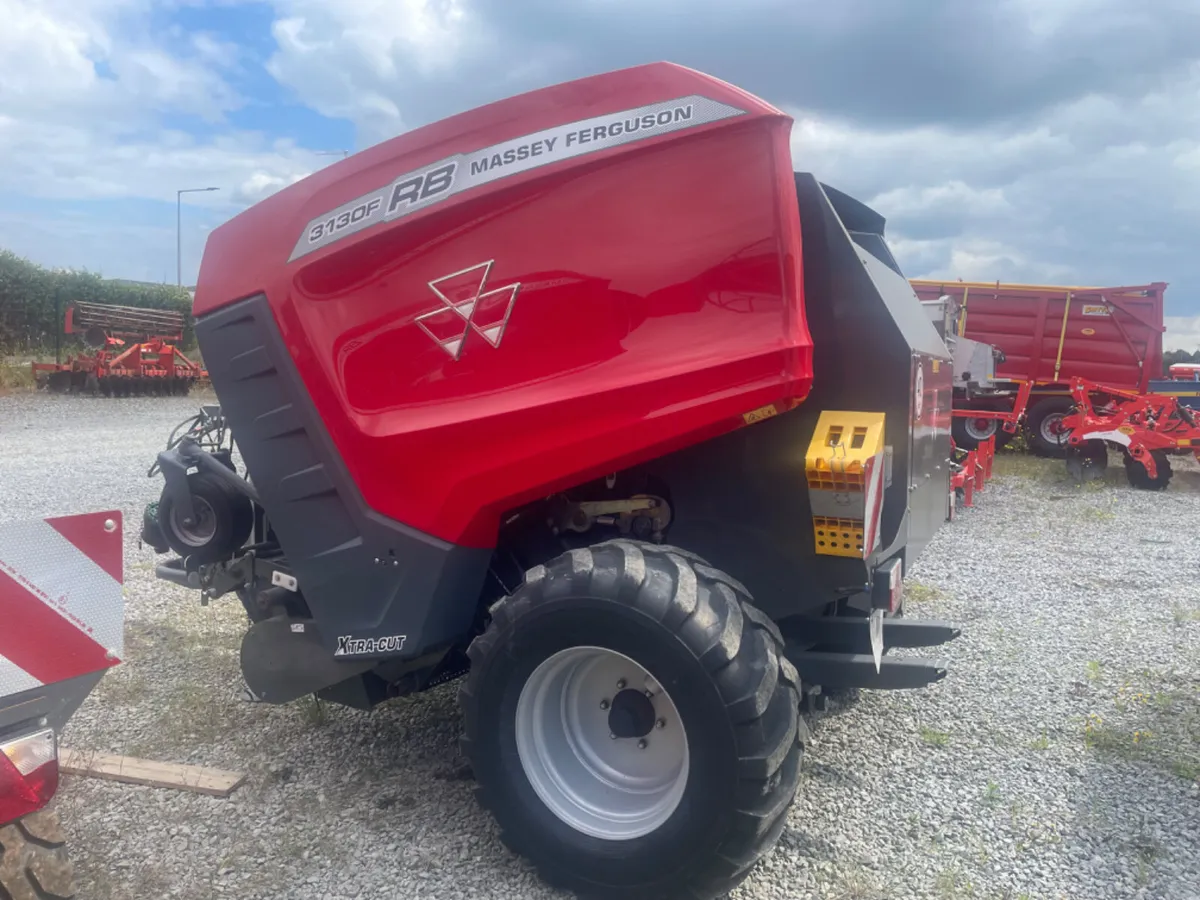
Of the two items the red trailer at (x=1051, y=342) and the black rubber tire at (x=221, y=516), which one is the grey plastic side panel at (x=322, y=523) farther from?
the red trailer at (x=1051, y=342)

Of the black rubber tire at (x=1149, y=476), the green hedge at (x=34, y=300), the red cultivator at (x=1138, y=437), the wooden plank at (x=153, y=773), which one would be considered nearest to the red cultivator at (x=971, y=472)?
the red cultivator at (x=1138, y=437)

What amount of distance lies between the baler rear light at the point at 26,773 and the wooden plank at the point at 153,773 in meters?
1.12

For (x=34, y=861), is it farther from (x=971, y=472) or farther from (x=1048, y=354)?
→ (x=1048, y=354)

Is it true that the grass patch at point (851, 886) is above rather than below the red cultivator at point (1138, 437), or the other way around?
below

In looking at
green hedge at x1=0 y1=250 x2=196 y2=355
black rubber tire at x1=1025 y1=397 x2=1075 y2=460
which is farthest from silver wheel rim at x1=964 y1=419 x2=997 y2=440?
green hedge at x1=0 y1=250 x2=196 y2=355

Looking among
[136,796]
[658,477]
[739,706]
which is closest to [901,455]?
[658,477]

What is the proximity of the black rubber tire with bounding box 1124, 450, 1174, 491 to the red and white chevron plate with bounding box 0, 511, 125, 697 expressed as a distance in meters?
11.7

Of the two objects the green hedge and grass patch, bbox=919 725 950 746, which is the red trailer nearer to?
grass patch, bbox=919 725 950 746

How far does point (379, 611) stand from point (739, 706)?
1.26 metres

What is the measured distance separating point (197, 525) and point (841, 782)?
2748mm

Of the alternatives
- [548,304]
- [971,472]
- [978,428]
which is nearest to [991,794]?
[548,304]

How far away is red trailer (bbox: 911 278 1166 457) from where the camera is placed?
14141 mm

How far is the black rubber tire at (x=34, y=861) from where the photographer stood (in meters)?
2.30

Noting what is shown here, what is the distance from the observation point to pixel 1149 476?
1103 cm
